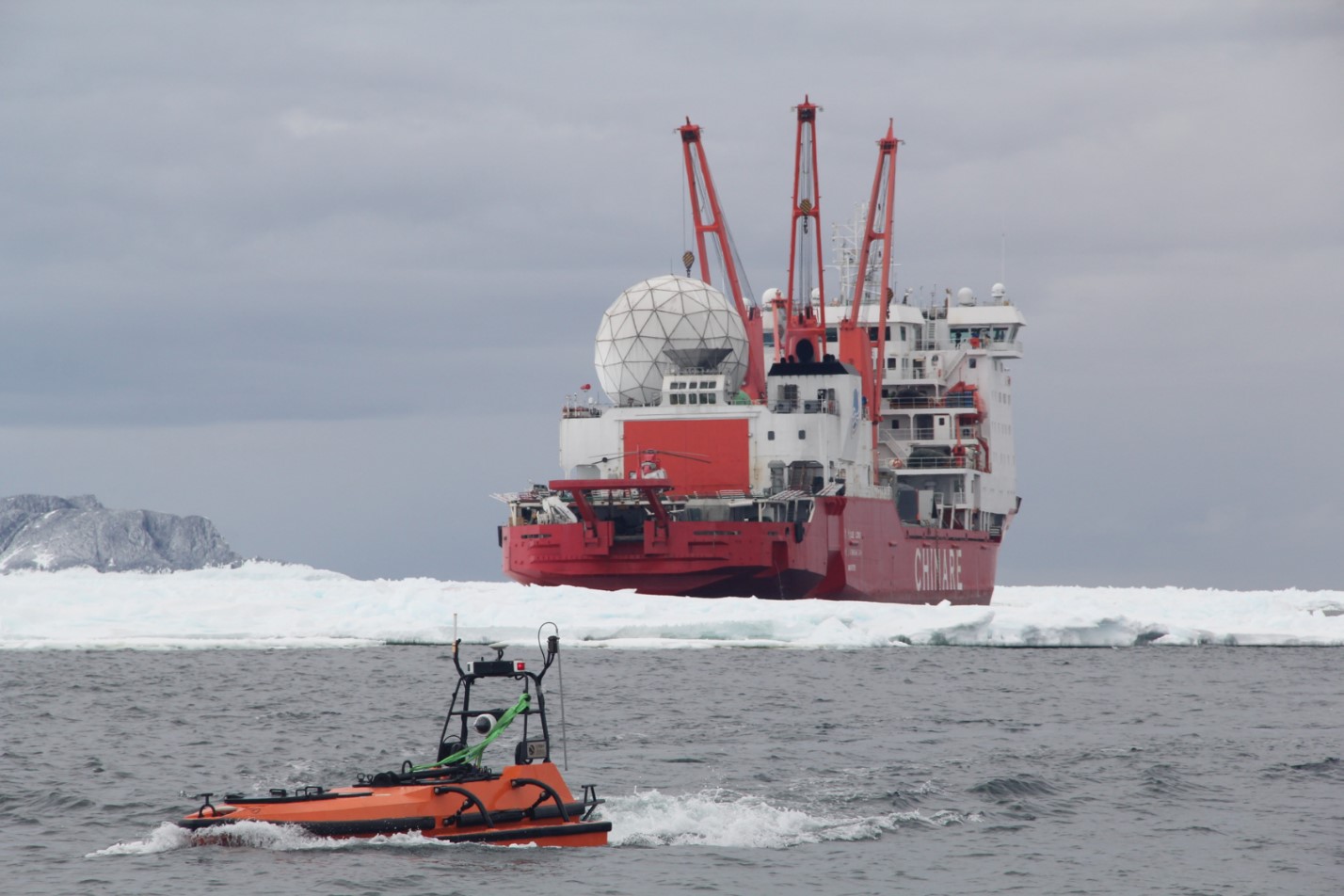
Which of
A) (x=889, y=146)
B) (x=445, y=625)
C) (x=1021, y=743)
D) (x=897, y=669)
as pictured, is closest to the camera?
(x=1021, y=743)

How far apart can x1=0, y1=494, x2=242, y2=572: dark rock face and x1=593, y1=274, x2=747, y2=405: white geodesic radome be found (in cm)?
5613

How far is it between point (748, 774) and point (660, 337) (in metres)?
36.1

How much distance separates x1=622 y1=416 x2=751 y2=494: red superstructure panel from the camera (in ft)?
183

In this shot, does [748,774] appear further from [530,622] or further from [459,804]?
[530,622]

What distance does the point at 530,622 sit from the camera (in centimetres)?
4456

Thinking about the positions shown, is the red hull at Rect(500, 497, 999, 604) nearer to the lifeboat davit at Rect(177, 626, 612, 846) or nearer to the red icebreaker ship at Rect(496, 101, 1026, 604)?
the red icebreaker ship at Rect(496, 101, 1026, 604)

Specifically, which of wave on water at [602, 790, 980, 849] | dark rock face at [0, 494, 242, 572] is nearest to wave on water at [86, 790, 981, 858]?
wave on water at [602, 790, 980, 849]

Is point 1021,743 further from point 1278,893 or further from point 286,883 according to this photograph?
point 286,883

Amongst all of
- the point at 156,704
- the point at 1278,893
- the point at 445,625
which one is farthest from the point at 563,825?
the point at 445,625

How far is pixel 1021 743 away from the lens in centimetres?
2706

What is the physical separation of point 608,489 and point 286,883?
36.3m

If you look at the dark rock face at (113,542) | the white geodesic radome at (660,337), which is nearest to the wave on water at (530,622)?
the white geodesic radome at (660,337)

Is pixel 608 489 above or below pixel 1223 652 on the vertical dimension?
above

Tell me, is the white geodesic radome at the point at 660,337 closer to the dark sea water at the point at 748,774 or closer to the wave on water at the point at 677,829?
the dark sea water at the point at 748,774
